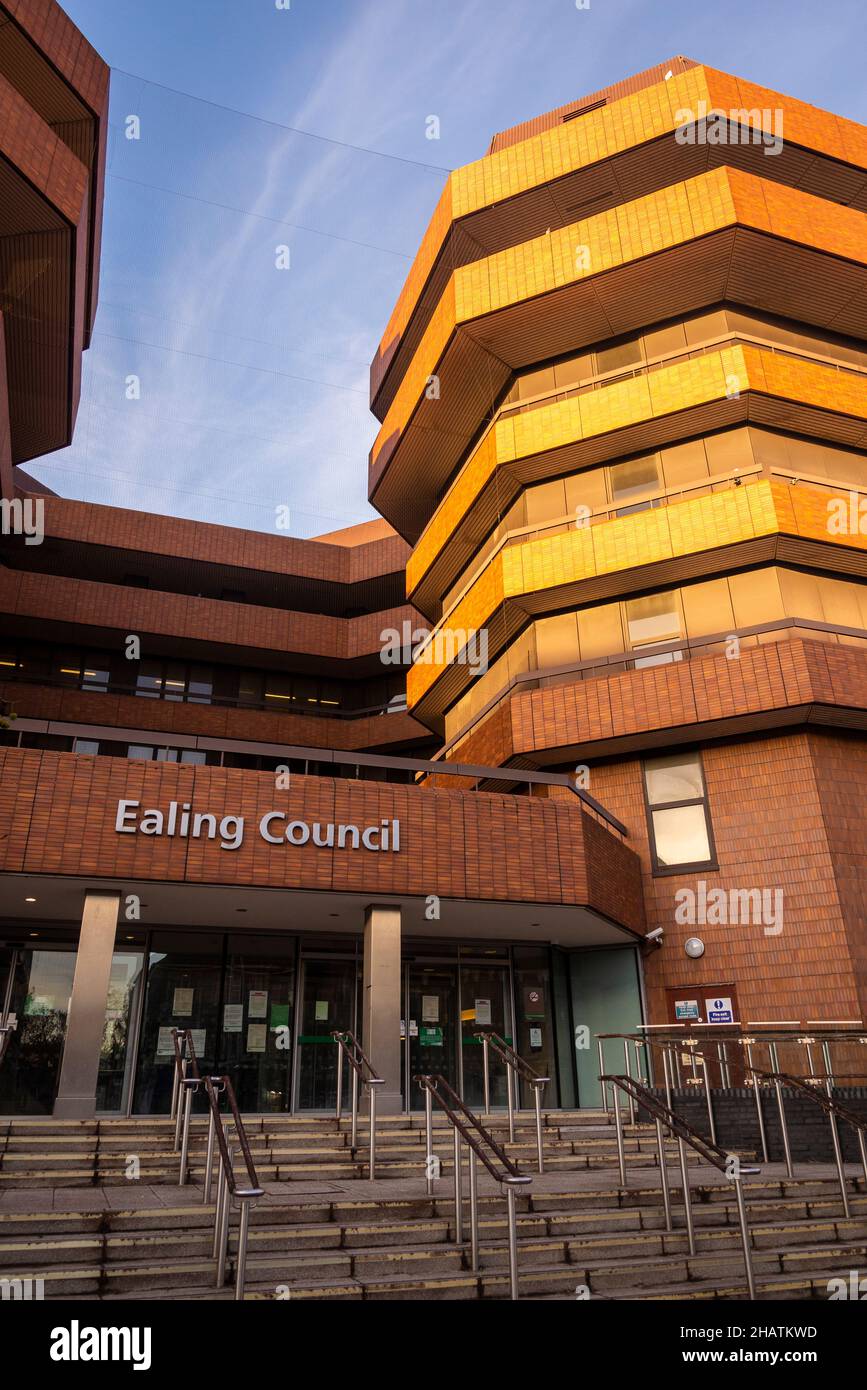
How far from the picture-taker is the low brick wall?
37.9ft

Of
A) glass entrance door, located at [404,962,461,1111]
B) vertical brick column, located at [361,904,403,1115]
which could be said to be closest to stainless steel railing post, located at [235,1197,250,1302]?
vertical brick column, located at [361,904,403,1115]

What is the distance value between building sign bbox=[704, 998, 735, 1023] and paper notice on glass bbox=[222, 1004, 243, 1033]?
26.6ft

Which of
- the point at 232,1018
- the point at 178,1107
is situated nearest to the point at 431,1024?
the point at 232,1018

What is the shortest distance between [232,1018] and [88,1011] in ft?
14.9

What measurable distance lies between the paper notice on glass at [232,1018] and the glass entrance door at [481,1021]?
13.5ft

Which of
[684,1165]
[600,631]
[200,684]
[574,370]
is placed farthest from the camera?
[200,684]

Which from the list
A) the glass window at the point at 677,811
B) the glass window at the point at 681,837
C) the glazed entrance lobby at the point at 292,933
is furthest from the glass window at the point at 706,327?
the glazed entrance lobby at the point at 292,933

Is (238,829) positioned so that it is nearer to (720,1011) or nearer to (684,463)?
(720,1011)

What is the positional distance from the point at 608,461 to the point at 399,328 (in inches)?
331

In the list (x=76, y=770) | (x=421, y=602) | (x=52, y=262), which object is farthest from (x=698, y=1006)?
(x=52, y=262)

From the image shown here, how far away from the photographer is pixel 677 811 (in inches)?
712

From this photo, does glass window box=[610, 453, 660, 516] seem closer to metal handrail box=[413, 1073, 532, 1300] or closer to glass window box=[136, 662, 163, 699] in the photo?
metal handrail box=[413, 1073, 532, 1300]

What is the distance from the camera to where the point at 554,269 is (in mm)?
20203
